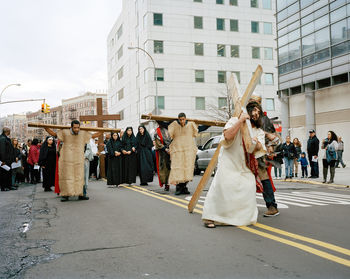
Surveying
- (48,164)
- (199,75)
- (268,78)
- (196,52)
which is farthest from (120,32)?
(48,164)

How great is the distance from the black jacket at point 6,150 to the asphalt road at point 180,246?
7.38m

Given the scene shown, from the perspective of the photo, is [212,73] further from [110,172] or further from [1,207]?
[1,207]

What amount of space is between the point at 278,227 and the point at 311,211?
1.67 meters

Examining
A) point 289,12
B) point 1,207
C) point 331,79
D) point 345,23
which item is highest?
point 289,12

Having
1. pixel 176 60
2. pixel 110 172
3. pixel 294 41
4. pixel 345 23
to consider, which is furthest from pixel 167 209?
pixel 176 60

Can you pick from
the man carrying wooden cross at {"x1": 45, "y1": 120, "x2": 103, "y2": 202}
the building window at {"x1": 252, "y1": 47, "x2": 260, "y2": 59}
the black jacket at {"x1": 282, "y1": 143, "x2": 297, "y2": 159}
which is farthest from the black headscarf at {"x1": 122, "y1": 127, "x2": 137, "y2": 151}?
the building window at {"x1": 252, "y1": 47, "x2": 260, "y2": 59}

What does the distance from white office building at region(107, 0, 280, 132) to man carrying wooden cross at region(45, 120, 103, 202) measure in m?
32.4

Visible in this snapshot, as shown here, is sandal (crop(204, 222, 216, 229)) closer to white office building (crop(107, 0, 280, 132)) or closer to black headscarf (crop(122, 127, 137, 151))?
black headscarf (crop(122, 127, 137, 151))

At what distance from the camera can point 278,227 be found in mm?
5660

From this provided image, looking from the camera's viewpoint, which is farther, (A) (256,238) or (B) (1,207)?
(B) (1,207)

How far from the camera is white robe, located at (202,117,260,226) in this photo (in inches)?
218

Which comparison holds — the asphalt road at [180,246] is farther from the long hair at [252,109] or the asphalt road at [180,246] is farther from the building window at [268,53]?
the building window at [268,53]

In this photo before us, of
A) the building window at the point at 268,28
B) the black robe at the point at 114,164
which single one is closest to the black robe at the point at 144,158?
the black robe at the point at 114,164

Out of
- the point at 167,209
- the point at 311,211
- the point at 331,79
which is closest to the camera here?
the point at 311,211
